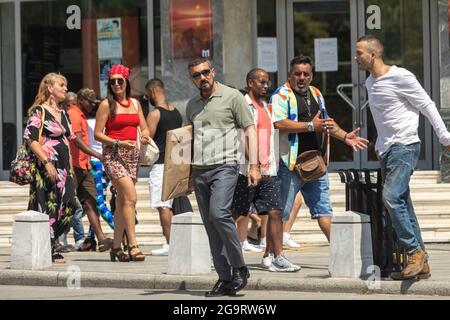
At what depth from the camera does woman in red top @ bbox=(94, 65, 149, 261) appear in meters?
12.7

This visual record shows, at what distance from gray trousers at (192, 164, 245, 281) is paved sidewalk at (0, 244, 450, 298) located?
0.72 meters

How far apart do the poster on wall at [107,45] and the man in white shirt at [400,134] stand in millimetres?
9579

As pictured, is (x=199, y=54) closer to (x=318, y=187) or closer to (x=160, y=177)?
(x=160, y=177)

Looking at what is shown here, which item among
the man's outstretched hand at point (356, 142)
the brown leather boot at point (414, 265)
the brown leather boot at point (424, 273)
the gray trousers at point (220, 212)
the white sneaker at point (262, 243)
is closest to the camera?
the gray trousers at point (220, 212)

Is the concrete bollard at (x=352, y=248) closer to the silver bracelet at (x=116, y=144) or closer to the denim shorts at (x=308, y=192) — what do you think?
the denim shorts at (x=308, y=192)

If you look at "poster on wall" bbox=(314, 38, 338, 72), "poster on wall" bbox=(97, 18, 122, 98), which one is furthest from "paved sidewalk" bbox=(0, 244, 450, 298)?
"poster on wall" bbox=(97, 18, 122, 98)

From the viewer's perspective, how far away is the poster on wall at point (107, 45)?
19484 millimetres

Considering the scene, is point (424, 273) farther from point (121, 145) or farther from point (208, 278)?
point (121, 145)

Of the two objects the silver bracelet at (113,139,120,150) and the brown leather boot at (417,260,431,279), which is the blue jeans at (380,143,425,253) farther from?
the silver bracelet at (113,139,120,150)

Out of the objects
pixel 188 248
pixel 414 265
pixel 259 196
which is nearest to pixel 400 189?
pixel 414 265

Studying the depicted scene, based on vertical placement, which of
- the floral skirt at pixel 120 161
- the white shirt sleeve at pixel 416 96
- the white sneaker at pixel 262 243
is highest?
the white shirt sleeve at pixel 416 96

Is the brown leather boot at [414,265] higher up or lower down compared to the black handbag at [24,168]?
lower down

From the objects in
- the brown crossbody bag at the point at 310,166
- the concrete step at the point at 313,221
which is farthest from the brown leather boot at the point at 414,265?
the concrete step at the point at 313,221
